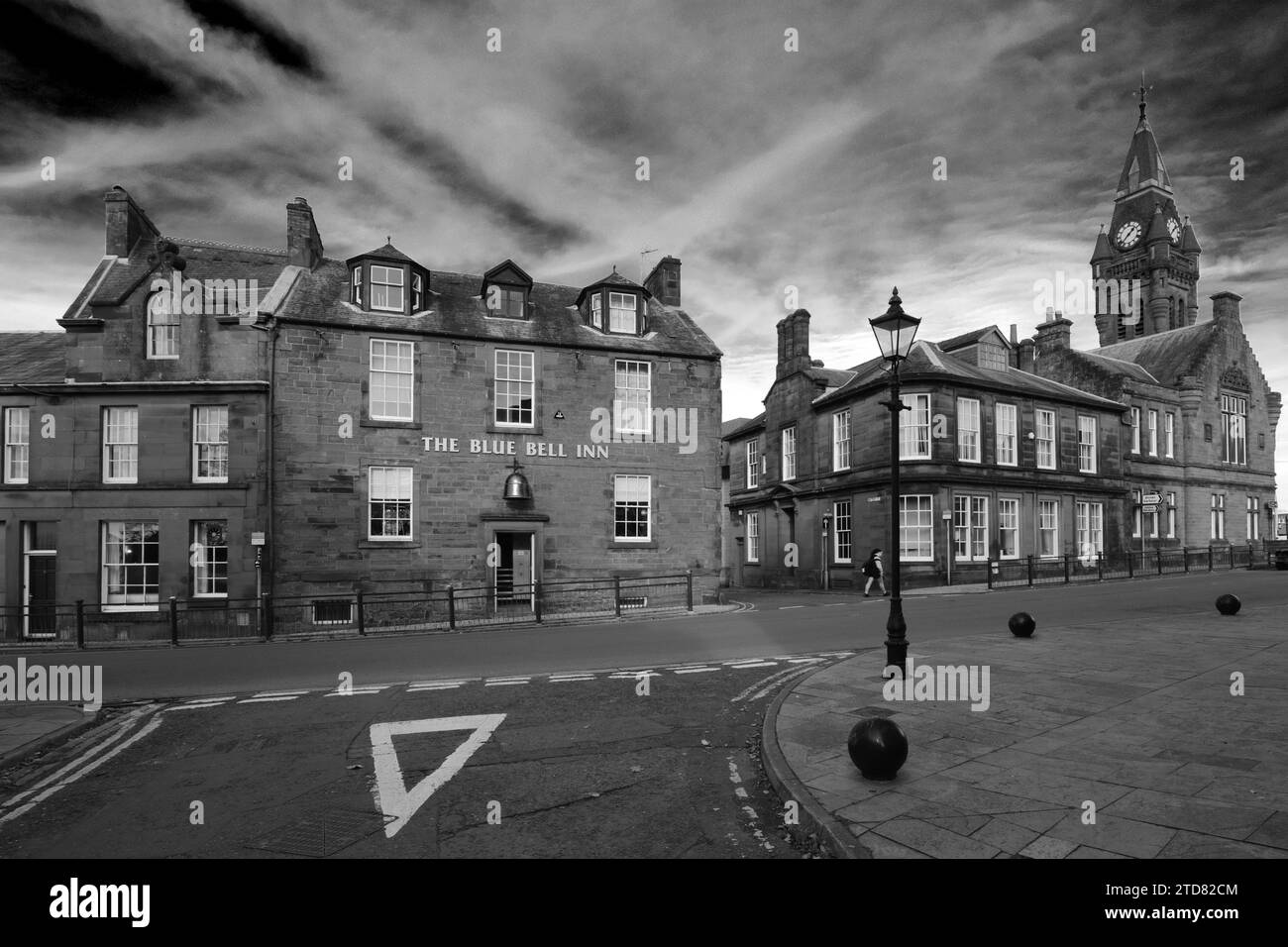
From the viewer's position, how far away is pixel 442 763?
664cm

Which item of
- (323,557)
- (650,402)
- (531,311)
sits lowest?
(323,557)

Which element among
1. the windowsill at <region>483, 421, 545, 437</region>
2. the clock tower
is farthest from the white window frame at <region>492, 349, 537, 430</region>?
the clock tower

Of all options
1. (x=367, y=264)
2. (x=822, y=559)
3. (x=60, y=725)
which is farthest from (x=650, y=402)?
(x=60, y=725)

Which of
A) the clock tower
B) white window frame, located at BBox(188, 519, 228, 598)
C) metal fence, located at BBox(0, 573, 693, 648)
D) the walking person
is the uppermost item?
the clock tower

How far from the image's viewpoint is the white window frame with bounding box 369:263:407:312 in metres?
22.9

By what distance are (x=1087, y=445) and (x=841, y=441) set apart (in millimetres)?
12264

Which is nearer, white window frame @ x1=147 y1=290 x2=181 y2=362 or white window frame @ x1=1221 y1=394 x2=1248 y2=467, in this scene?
white window frame @ x1=147 y1=290 x2=181 y2=362

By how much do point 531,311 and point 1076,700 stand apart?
20.6 m

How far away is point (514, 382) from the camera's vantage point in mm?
23625

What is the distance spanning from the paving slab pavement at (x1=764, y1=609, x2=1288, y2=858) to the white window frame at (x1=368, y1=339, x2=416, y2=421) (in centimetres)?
1655

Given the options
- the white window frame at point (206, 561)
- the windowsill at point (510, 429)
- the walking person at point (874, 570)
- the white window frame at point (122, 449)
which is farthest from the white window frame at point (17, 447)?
the walking person at point (874, 570)

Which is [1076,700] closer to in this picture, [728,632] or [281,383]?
[728,632]

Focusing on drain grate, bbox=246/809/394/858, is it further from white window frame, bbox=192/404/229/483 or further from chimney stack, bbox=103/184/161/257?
chimney stack, bbox=103/184/161/257

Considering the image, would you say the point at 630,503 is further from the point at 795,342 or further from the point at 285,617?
the point at 795,342
